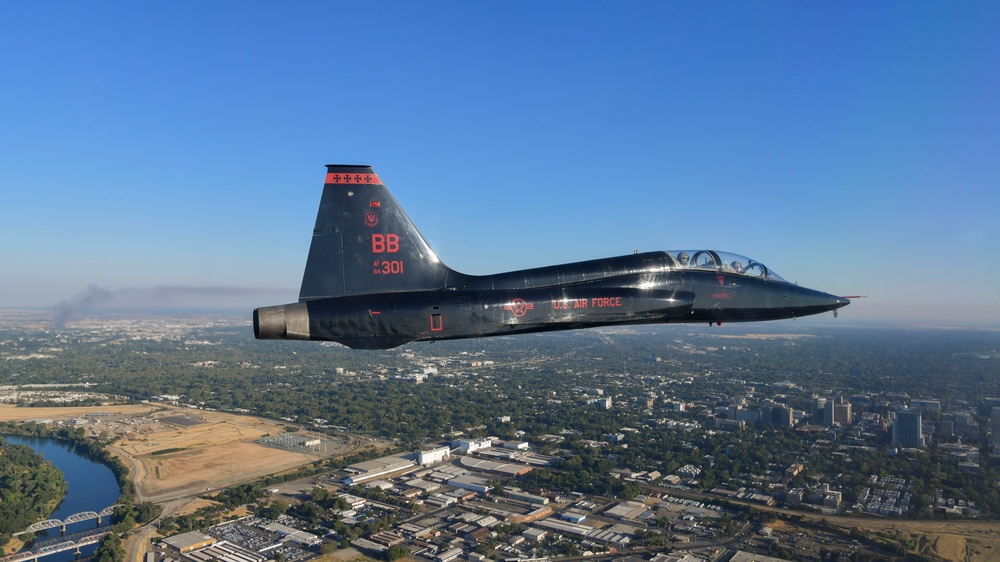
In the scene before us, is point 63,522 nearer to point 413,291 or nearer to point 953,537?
point 413,291

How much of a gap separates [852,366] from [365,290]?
13222cm

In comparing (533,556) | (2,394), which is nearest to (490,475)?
(533,556)

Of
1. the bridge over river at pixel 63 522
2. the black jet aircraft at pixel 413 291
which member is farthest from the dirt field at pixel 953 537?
the bridge over river at pixel 63 522

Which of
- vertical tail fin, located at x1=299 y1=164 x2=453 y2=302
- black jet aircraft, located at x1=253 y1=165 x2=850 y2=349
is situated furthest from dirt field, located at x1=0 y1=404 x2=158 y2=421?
black jet aircraft, located at x1=253 y1=165 x2=850 y2=349

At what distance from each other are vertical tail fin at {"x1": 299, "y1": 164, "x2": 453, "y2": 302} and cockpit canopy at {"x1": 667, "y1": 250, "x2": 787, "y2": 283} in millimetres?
8036

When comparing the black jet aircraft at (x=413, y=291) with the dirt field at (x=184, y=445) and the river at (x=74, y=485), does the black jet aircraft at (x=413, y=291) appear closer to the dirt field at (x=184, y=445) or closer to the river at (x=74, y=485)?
the river at (x=74, y=485)

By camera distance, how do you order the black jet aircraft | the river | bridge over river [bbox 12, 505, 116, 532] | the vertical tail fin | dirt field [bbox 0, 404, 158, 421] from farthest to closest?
dirt field [bbox 0, 404, 158, 421], the river, bridge over river [bbox 12, 505, 116, 532], the vertical tail fin, the black jet aircraft

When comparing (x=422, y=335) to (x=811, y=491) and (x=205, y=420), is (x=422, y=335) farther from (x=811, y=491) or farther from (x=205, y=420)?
(x=205, y=420)

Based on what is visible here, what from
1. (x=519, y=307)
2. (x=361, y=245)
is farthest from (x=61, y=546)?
(x=519, y=307)

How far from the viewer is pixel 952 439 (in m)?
61.4

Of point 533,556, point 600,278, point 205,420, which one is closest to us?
point 600,278

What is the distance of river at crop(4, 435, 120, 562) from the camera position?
156 ft

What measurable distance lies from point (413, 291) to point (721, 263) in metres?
10.4

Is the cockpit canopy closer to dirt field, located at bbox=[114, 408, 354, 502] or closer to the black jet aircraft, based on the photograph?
the black jet aircraft
